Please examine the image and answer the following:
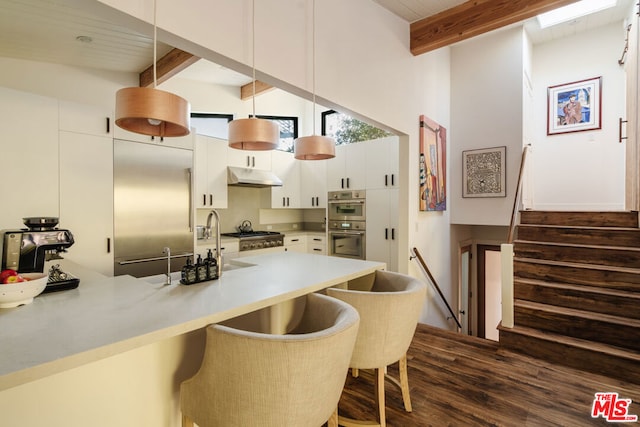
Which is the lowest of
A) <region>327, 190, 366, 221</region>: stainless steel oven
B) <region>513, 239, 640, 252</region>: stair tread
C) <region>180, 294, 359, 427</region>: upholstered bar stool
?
<region>180, 294, 359, 427</region>: upholstered bar stool

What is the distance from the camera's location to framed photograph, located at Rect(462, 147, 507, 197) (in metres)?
4.57

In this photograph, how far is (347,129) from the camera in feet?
17.4

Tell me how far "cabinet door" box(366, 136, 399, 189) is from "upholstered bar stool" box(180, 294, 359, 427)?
11.8 feet

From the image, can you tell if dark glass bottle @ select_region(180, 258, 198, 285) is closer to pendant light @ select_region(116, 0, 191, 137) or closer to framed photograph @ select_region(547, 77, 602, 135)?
pendant light @ select_region(116, 0, 191, 137)

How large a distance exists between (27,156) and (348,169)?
385 cm

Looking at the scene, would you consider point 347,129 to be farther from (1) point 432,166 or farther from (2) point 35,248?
(2) point 35,248

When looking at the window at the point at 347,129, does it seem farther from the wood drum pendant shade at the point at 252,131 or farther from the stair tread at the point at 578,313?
the wood drum pendant shade at the point at 252,131

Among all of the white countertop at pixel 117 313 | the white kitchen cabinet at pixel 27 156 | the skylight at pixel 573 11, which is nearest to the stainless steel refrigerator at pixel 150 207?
the white kitchen cabinet at pixel 27 156

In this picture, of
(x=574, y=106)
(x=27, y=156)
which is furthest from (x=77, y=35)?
(x=574, y=106)

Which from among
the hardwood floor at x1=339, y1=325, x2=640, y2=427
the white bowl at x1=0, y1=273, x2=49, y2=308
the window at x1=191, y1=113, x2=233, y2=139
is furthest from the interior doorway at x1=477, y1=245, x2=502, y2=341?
the white bowl at x1=0, y1=273, x2=49, y2=308

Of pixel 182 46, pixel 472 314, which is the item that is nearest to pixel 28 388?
pixel 182 46

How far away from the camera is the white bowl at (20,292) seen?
114 centimetres

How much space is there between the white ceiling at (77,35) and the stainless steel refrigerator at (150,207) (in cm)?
88

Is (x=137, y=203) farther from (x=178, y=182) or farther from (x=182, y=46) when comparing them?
(x=182, y=46)
